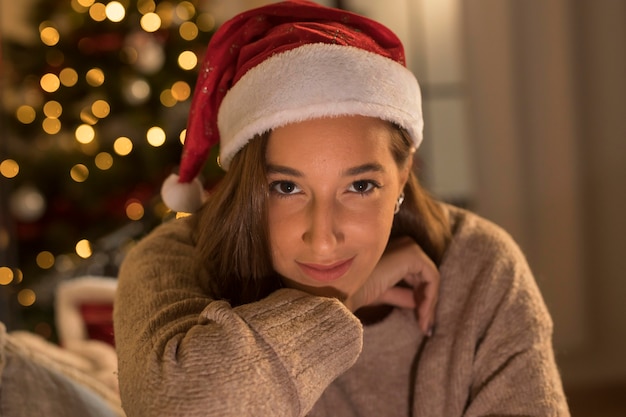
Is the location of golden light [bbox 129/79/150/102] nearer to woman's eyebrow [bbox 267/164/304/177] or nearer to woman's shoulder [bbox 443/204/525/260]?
woman's shoulder [bbox 443/204/525/260]

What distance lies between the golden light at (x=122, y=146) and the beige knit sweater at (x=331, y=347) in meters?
1.67

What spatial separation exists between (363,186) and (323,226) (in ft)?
0.36

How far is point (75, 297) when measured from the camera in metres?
1.91

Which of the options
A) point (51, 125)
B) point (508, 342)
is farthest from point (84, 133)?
point (508, 342)

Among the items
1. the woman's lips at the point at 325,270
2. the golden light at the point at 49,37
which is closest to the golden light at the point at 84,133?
the golden light at the point at 49,37

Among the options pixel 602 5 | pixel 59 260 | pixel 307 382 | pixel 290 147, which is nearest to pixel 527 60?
pixel 602 5

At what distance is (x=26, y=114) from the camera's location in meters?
3.13

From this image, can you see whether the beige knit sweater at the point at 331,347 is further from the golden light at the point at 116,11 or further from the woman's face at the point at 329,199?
the golden light at the point at 116,11

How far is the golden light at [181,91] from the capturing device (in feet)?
9.72

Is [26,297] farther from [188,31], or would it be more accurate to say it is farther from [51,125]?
[188,31]

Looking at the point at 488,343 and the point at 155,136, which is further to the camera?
the point at 155,136

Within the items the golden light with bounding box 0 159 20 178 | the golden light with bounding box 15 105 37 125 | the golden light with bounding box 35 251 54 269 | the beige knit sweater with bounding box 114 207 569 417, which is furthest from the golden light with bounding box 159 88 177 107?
the beige knit sweater with bounding box 114 207 569 417

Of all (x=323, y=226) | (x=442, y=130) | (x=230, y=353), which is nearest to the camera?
(x=230, y=353)

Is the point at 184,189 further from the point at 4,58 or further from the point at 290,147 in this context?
the point at 4,58
